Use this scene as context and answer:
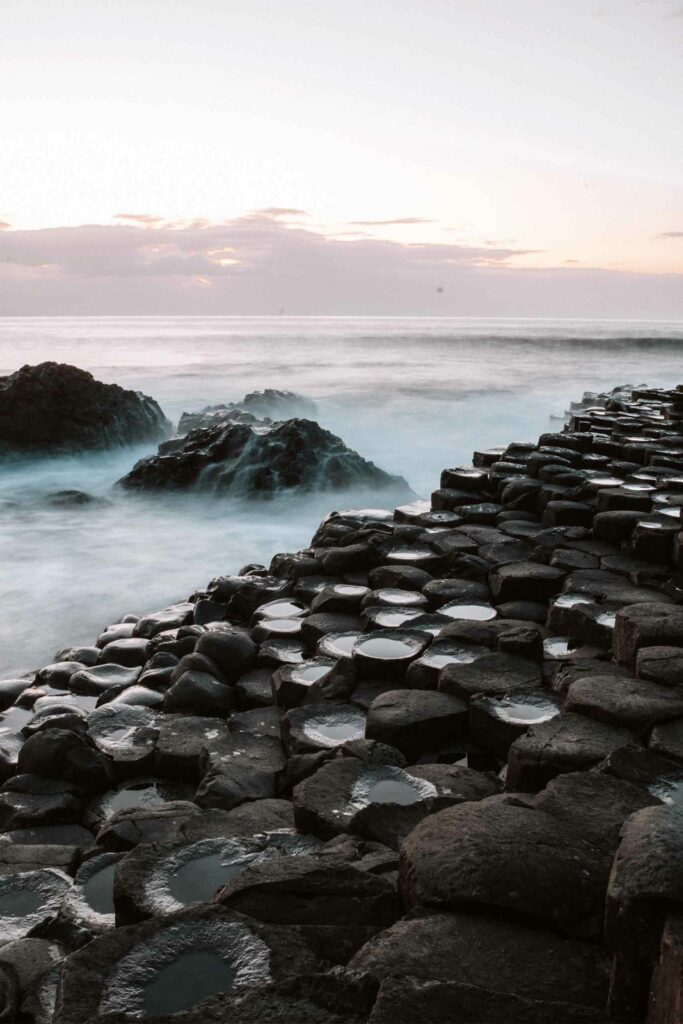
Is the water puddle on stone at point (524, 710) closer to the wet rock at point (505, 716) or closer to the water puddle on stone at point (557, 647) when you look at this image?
the wet rock at point (505, 716)

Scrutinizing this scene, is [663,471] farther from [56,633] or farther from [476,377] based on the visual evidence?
[476,377]

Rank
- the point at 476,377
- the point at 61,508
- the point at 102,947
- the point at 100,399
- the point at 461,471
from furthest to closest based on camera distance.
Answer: the point at 476,377
the point at 100,399
the point at 61,508
the point at 461,471
the point at 102,947

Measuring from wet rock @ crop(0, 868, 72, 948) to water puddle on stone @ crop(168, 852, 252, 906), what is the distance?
1.46 feet

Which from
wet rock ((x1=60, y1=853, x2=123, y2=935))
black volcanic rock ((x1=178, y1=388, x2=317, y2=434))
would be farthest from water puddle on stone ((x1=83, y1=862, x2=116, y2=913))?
black volcanic rock ((x1=178, y1=388, x2=317, y2=434))

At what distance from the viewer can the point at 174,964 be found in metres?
1.76

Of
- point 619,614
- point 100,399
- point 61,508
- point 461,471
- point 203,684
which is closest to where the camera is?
point 619,614

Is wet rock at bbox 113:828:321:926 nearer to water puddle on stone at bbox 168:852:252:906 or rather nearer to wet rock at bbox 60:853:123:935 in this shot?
water puddle on stone at bbox 168:852:252:906

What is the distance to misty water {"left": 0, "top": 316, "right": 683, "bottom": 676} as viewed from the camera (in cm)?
811

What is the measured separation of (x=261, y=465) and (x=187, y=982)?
976 cm

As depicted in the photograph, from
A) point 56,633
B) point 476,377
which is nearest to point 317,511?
point 56,633

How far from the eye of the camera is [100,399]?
14688 millimetres

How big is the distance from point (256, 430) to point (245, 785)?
927cm

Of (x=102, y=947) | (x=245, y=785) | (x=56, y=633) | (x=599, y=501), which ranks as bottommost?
(x=56, y=633)

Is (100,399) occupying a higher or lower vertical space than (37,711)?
higher
